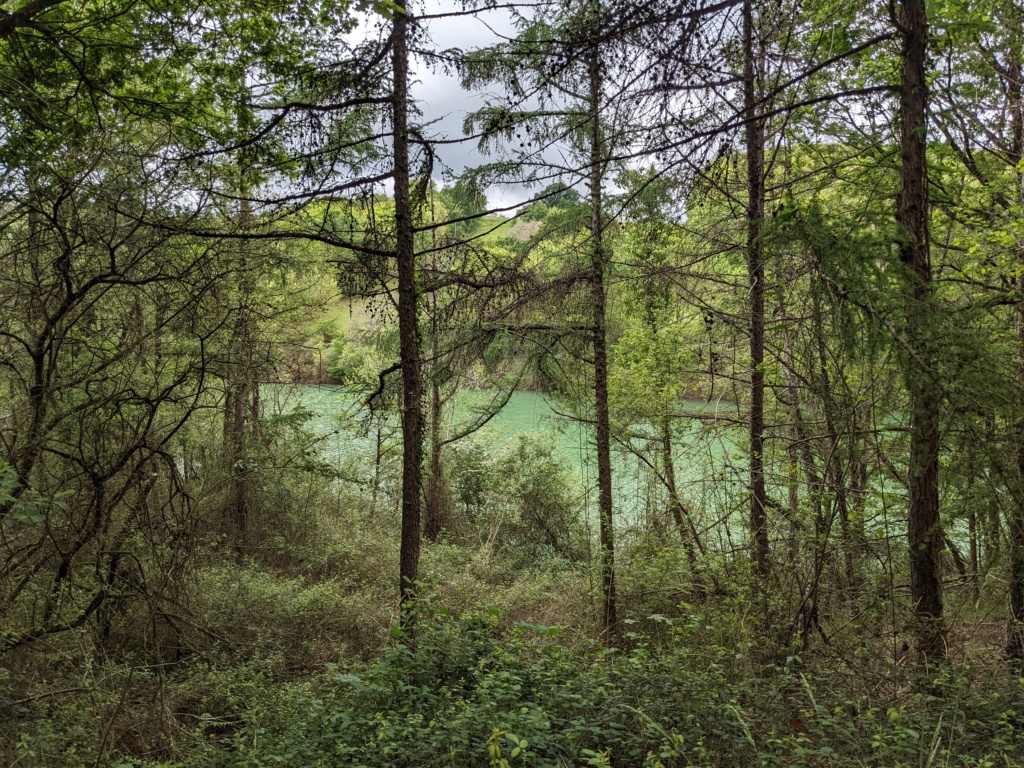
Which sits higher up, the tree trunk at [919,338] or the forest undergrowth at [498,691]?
the tree trunk at [919,338]

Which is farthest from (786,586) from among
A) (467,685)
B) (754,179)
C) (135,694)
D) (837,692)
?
(135,694)

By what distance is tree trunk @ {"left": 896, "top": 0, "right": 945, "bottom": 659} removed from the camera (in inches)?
141

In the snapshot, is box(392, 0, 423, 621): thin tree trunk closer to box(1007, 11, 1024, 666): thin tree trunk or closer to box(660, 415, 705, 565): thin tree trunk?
box(660, 415, 705, 565): thin tree trunk

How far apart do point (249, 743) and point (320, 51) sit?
625 centimetres

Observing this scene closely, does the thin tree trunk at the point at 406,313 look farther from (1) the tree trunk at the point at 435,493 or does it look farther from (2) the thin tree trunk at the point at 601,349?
(1) the tree trunk at the point at 435,493

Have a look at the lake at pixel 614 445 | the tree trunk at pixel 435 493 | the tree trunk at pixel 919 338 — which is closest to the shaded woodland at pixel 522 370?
the tree trunk at pixel 919 338

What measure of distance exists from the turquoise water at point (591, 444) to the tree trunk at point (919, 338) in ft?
6.83

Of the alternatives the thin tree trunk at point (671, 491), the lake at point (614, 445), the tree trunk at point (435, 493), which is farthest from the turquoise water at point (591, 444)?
the tree trunk at point (435, 493)

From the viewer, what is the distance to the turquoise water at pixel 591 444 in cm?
869

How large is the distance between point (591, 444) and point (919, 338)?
10.3m

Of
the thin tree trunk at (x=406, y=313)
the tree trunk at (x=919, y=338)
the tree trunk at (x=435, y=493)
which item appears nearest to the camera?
the tree trunk at (x=919, y=338)

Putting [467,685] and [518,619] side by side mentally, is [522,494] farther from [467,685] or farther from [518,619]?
[467,685]

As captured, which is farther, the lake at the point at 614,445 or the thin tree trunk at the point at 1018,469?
the lake at the point at 614,445

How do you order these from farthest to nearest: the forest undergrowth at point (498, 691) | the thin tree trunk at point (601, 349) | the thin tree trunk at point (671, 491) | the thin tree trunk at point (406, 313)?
the thin tree trunk at point (671, 491) < the thin tree trunk at point (601, 349) < the thin tree trunk at point (406, 313) < the forest undergrowth at point (498, 691)
